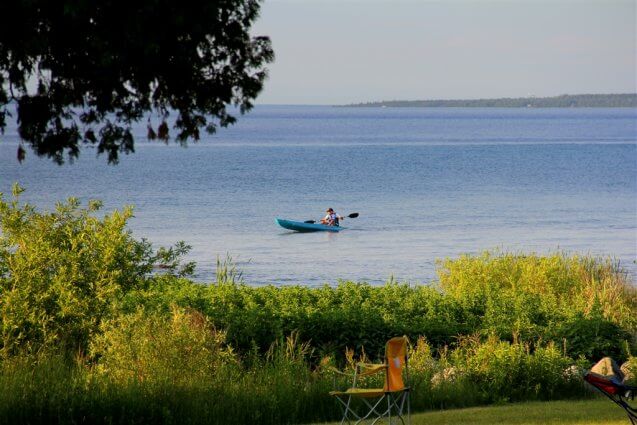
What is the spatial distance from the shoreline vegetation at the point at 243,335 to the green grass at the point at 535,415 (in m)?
0.44

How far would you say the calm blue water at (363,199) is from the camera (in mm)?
37062

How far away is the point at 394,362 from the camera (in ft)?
28.5

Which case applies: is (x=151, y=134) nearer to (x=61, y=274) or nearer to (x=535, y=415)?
(x=535, y=415)

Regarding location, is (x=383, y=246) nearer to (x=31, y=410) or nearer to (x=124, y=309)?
(x=124, y=309)

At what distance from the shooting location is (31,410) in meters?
9.09

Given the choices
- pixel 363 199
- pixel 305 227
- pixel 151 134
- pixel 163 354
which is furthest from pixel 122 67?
pixel 363 199

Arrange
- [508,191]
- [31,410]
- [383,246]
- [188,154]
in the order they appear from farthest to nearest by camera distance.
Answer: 1. [188,154]
2. [508,191]
3. [383,246]
4. [31,410]

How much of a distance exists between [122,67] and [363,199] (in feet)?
186

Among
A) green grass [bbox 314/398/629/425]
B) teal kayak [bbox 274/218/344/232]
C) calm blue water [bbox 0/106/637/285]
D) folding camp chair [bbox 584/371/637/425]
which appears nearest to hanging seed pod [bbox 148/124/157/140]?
folding camp chair [bbox 584/371/637/425]

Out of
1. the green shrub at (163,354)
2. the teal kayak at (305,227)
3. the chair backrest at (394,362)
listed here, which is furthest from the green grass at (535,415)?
the teal kayak at (305,227)

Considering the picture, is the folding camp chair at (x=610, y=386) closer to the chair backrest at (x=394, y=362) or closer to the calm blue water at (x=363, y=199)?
the chair backrest at (x=394, y=362)

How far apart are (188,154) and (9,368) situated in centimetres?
9536

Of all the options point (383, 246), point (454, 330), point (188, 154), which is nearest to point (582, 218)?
point (383, 246)

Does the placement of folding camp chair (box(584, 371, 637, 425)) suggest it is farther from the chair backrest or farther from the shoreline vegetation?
the shoreline vegetation
